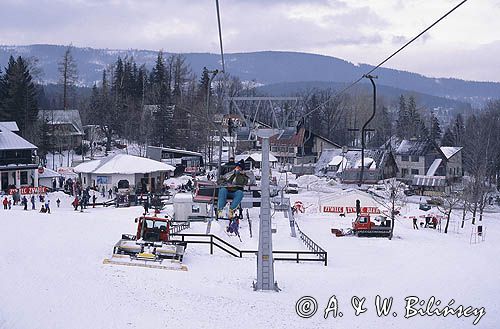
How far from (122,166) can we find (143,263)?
96.9ft

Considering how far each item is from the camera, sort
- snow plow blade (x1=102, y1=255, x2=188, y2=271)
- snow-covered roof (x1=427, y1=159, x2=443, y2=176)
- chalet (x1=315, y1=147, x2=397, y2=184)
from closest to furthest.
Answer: snow plow blade (x1=102, y1=255, x2=188, y2=271), chalet (x1=315, y1=147, x2=397, y2=184), snow-covered roof (x1=427, y1=159, x2=443, y2=176)

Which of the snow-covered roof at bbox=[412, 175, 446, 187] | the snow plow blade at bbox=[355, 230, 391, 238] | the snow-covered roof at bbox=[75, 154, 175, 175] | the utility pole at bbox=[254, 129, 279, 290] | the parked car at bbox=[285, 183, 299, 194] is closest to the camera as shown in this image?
the utility pole at bbox=[254, 129, 279, 290]

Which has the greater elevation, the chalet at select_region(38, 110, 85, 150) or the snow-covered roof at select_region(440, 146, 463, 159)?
the chalet at select_region(38, 110, 85, 150)

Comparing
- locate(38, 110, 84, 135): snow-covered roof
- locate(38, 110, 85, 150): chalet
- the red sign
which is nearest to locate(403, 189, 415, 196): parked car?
the red sign

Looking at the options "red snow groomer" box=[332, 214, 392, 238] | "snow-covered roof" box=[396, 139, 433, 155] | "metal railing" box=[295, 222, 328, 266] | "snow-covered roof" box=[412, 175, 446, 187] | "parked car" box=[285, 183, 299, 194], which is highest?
"snow-covered roof" box=[396, 139, 433, 155]

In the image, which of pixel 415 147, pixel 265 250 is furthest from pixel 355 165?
pixel 265 250

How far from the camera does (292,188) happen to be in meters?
59.4

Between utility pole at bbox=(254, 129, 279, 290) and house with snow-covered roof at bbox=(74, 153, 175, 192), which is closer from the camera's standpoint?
utility pole at bbox=(254, 129, 279, 290)

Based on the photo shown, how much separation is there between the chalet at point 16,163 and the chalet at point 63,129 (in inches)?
655

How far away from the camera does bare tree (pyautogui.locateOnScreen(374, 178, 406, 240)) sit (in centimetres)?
4117

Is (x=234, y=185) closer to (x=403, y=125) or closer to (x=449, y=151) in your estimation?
(x=449, y=151)

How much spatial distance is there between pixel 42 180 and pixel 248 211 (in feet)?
69.3

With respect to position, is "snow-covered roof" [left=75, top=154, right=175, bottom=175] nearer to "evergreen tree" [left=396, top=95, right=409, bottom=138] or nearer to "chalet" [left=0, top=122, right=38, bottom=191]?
"chalet" [left=0, top=122, right=38, bottom=191]

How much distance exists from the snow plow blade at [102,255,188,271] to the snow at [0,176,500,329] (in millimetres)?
372
